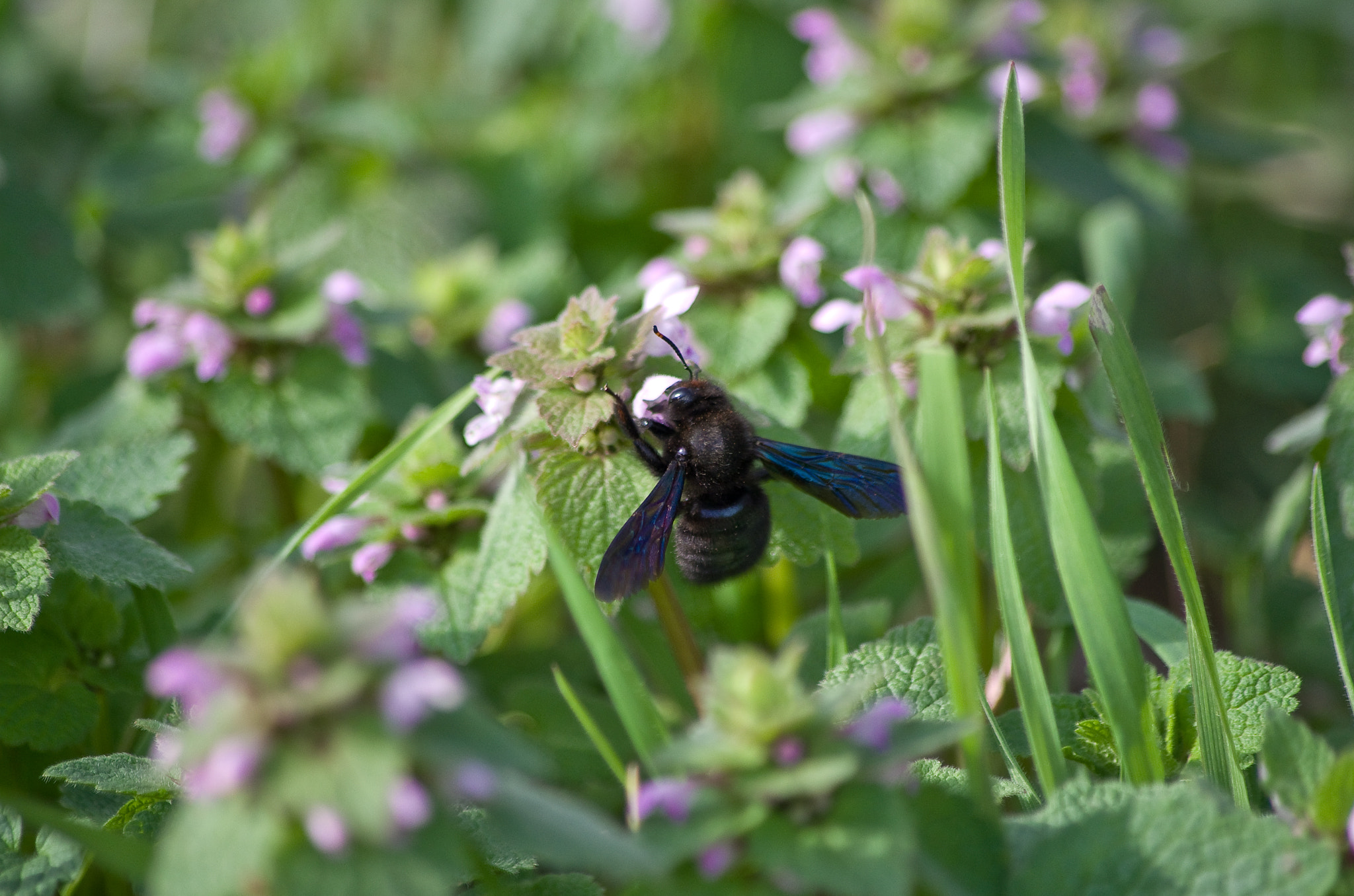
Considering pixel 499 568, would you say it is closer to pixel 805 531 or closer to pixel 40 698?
pixel 805 531

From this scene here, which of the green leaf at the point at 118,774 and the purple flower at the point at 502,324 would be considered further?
the purple flower at the point at 502,324

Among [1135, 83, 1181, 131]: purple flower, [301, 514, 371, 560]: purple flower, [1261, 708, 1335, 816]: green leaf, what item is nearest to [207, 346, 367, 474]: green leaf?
[301, 514, 371, 560]: purple flower

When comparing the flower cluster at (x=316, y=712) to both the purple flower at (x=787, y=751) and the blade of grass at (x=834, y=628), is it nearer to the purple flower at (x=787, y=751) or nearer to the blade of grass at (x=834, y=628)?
the purple flower at (x=787, y=751)

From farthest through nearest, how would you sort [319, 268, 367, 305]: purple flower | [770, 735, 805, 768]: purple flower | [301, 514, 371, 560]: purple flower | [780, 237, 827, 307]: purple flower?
[319, 268, 367, 305]: purple flower, [780, 237, 827, 307]: purple flower, [301, 514, 371, 560]: purple flower, [770, 735, 805, 768]: purple flower

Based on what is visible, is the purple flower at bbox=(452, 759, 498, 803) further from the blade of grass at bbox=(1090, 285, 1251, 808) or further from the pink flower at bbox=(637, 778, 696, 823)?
the blade of grass at bbox=(1090, 285, 1251, 808)

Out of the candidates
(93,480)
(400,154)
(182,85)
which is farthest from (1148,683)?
(182,85)

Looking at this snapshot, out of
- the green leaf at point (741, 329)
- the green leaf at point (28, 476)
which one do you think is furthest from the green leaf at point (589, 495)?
the green leaf at point (28, 476)
